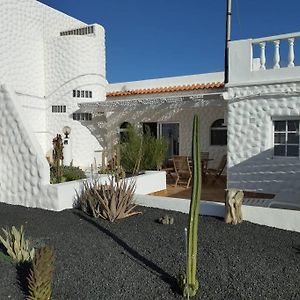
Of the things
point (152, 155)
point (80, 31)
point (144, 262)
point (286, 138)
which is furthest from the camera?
point (80, 31)

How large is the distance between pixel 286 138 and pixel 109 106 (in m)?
9.68

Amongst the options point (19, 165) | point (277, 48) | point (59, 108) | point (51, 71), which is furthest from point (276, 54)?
point (51, 71)

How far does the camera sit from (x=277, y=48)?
10461mm

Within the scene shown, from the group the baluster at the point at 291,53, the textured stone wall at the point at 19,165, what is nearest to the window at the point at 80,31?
the textured stone wall at the point at 19,165

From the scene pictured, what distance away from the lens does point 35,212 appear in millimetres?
8602

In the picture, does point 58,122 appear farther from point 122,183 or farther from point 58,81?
point 122,183

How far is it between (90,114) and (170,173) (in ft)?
23.0

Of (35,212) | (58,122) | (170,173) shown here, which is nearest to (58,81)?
(58,122)

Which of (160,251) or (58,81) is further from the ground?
(58,81)

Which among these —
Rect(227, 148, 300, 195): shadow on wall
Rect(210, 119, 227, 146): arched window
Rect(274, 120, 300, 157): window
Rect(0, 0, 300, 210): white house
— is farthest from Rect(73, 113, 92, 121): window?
Rect(274, 120, 300, 157): window

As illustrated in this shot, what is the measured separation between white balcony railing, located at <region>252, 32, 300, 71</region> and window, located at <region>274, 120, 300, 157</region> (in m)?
1.87

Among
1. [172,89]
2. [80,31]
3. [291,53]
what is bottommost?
[291,53]

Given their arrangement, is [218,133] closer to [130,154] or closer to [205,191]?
[130,154]

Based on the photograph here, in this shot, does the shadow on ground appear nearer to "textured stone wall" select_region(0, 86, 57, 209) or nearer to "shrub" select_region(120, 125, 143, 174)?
"textured stone wall" select_region(0, 86, 57, 209)
